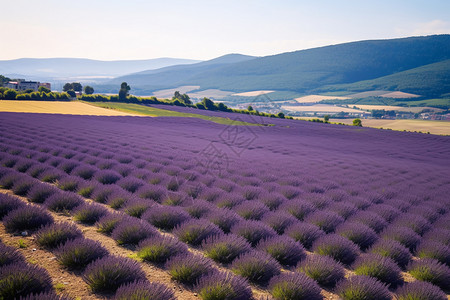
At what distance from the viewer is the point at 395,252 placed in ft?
12.7

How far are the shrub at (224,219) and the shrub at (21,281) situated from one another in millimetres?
2375

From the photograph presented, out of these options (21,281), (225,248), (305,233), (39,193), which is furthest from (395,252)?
(39,193)

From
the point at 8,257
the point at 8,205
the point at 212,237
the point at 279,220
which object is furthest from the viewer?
the point at 279,220

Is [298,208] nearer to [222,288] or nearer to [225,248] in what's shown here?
[225,248]

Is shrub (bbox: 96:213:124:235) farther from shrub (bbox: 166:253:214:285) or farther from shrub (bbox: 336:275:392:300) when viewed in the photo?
shrub (bbox: 336:275:392:300)

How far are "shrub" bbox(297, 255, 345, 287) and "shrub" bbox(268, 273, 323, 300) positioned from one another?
36 centimetres

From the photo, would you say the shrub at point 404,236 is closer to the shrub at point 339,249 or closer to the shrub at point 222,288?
the shrub at point 339,249

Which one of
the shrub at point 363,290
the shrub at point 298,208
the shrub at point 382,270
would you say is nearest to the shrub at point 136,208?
the shrub at point 298,208

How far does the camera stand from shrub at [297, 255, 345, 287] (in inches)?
125

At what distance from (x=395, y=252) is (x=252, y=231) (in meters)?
1.94

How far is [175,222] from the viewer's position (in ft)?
14.6

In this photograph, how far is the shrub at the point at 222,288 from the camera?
2.60 meters

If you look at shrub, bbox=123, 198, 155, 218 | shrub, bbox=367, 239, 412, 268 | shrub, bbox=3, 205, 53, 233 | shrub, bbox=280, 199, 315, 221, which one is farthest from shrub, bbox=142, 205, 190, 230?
shrub, bbox=367, 239, 412, 268

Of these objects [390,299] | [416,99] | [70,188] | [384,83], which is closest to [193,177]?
[70,188]
